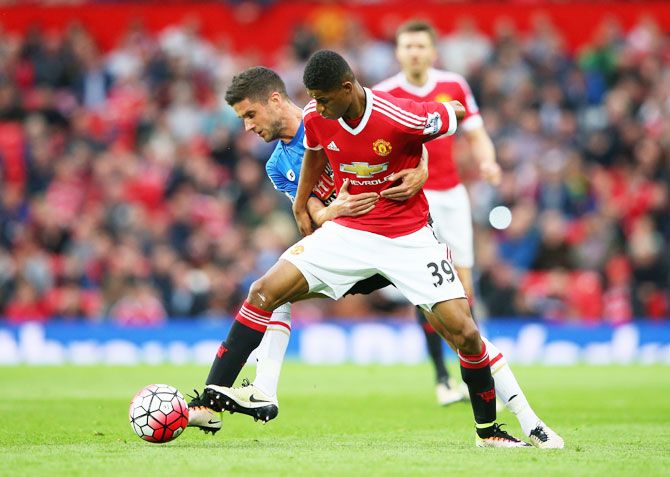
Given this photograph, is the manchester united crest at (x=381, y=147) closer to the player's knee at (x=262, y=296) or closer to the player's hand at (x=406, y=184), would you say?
the player's hand at (x=406, y=184)

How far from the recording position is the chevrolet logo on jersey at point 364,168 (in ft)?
24.1

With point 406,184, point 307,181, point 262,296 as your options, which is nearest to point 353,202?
point 406,184

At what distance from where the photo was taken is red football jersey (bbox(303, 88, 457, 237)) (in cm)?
722

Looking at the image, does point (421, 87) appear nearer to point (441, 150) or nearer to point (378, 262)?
point (441, 150)

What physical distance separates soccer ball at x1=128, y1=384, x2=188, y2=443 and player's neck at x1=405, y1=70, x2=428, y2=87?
14.1 feet

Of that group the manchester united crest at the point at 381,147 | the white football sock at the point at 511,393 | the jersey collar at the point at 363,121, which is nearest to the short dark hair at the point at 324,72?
the jersey collar at the point at 363,121

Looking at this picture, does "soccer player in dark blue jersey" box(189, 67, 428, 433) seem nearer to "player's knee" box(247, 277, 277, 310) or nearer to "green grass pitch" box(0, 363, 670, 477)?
"player's knee" box(247, 277, 277, 310)

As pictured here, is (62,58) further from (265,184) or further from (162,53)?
(265,184)

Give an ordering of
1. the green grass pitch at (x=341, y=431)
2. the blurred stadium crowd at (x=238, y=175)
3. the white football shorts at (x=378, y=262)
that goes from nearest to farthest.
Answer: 1. the green grass pitch at (x=341, y=431)
2. the white football shorts at (x=378, y=262)
3. the blurred stadium crowd at (x=238, y=175)

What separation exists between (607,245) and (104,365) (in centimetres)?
770

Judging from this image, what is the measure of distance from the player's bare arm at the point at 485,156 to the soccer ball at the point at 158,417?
377cm

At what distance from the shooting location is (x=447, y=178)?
10.4 metres

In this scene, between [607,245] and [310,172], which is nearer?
[310,172]

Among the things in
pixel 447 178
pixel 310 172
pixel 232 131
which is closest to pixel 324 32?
pixel 232 131
